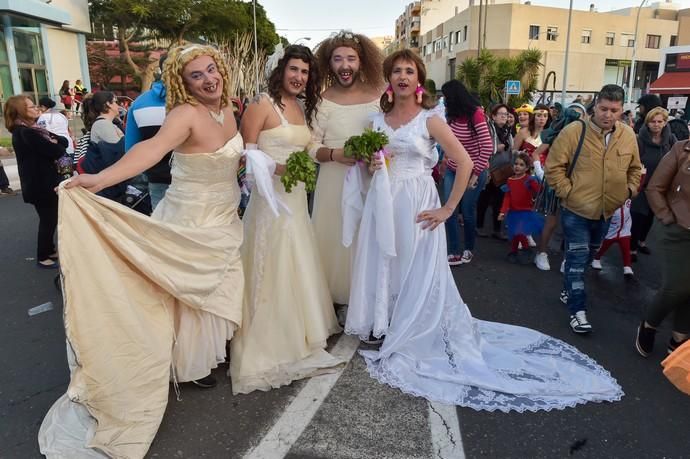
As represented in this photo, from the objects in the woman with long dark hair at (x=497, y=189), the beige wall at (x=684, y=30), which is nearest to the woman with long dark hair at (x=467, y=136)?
the woman with long dark hair at (x=497, y=189)

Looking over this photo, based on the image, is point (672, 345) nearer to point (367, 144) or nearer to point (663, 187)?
point (663, 187)

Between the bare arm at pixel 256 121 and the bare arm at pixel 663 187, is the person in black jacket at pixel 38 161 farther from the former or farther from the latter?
the bare arm at pixel 663 187

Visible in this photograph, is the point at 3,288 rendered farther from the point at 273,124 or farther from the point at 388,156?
the point at 388,156

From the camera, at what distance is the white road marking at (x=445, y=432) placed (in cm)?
262

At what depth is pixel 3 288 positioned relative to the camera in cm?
512

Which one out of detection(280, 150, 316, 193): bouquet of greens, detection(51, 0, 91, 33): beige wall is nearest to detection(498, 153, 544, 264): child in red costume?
detection(280, 150, 316, 193): bouquet of greens

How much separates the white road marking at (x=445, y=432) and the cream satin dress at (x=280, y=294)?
2.70 ft

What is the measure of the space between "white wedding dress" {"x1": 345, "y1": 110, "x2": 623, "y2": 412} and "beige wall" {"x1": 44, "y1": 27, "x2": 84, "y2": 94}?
85.0 ft

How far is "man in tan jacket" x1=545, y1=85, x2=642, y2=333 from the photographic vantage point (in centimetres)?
402

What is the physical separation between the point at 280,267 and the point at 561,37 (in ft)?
188

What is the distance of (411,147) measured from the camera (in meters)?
3.50

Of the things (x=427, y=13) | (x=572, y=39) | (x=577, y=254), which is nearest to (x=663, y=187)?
(x=577, y=254)

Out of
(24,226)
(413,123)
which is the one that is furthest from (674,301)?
(24,226)

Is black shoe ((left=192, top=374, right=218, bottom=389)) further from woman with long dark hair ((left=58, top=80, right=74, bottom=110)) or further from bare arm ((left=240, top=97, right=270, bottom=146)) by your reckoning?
woman with long dark hair ((left=58, top=80, right=74, bottom=110))
